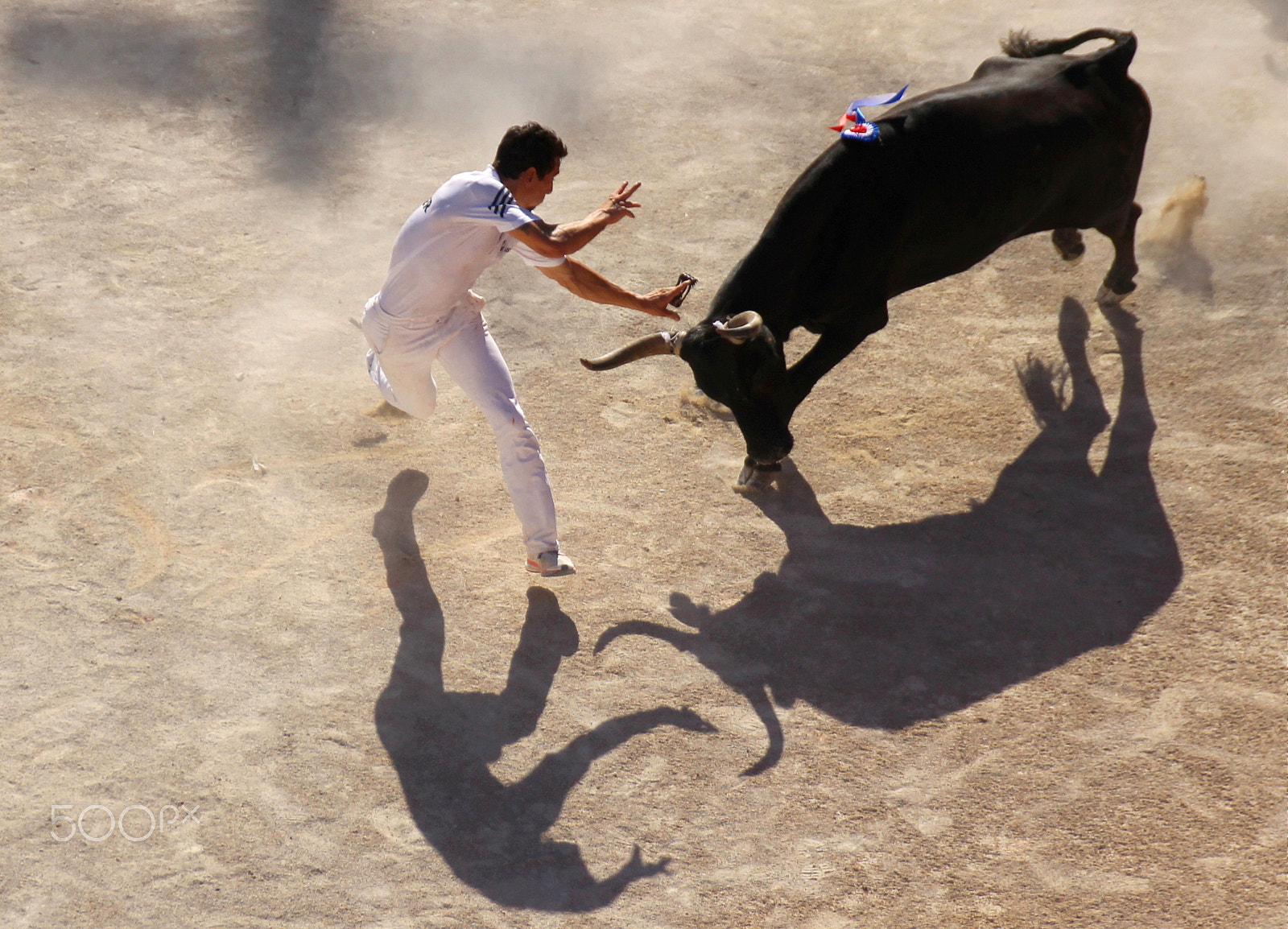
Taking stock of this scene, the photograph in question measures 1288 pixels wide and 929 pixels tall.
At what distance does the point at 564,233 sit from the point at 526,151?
1.24 feet

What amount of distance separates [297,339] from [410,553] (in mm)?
1938

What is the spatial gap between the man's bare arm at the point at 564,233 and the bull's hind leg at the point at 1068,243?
11.1 feet

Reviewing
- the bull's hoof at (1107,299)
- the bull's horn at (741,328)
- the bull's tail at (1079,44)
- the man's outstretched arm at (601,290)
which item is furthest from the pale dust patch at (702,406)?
the bull's tail at (1079,44)

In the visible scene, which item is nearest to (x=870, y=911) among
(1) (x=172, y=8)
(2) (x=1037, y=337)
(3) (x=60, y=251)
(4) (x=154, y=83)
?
(2) (x=1037, y=337)

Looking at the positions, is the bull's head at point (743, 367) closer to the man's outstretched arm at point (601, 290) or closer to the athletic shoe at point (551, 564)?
the man's outstretched arm at point (601, 290)

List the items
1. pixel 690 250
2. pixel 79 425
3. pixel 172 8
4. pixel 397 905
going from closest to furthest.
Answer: pixel 397 905 → pixel 79 425 → pixel 690 250 → pixel 172 8

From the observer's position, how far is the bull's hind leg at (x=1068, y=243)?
6.94 meters

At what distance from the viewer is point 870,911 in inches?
159

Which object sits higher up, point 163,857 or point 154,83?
point 154,83

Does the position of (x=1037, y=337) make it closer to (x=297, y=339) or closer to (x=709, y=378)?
(x=709, y=378)

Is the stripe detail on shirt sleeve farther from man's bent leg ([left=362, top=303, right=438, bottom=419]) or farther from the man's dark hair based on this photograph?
man's bent leg ([left=362, top=303, right=438, bottom=419])

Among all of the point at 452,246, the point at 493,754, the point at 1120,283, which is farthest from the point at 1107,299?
the point at 493,754

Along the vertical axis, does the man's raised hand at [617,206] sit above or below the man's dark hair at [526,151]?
below

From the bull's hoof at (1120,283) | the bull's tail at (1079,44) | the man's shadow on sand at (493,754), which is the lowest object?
the man's shadow on sand at (493,754)
